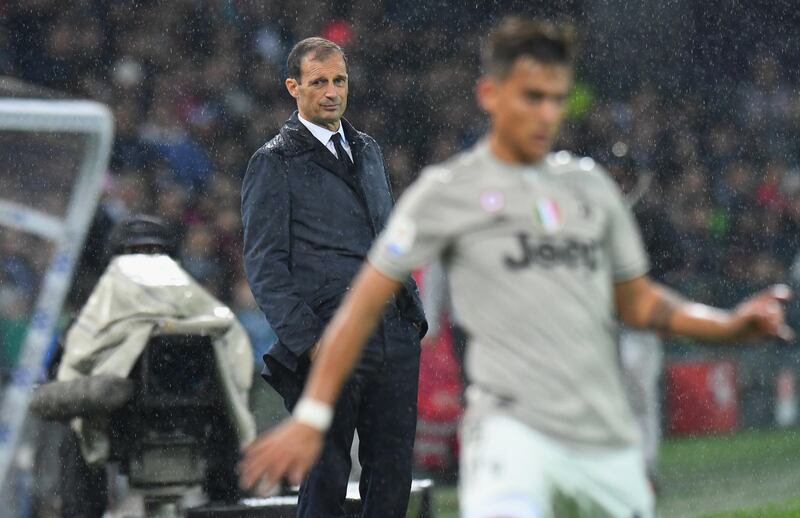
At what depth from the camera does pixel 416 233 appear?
178 inches

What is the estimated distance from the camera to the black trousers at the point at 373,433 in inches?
266

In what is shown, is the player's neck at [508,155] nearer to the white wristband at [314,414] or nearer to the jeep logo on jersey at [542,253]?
the jeep logo on jersey at [542,253]

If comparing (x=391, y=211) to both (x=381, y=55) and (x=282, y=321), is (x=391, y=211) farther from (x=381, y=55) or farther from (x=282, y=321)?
(x=381, y=55)

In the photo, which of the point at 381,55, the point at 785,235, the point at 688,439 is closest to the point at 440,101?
the point at 381,55

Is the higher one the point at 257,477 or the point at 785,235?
the point at 257,477

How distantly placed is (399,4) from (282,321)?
10741 millimetres

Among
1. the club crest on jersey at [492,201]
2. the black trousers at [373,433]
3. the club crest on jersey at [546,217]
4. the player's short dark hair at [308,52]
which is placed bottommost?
the black trousers at [373,433]

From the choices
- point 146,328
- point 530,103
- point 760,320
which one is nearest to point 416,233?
point 530,103

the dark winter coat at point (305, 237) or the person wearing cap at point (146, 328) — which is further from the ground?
the dark winter coat at point (305, 237)

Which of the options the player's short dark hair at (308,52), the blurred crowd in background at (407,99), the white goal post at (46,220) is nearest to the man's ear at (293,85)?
the player's short dark hair at (308,52)

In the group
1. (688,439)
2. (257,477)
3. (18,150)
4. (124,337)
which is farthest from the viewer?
(688,439)

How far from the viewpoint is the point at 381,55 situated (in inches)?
653

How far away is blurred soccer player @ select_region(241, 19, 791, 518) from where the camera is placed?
443cm

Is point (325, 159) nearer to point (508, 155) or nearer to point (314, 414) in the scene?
point (508, 155)
